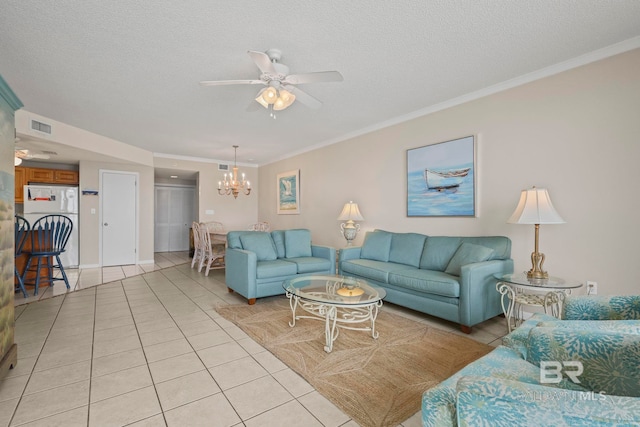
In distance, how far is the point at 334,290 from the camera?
2703 millimetres

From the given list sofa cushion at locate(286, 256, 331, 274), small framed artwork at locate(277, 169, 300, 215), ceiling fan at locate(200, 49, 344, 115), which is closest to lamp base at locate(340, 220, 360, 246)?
sofa cushion at locate(286, 256, 331, 274)

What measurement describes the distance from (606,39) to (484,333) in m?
2.78

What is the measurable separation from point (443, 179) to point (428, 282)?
4.90 ft

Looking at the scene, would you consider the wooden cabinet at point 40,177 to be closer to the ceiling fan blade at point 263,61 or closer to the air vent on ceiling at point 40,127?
the air vent on ceiling at point 40,127

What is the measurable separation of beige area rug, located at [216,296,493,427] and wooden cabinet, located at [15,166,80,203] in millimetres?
5636

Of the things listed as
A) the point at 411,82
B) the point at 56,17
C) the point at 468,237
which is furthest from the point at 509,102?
the point at 56,17

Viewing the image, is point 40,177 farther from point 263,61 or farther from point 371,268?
point 371,268

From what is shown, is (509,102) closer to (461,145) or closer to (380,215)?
(461,145)

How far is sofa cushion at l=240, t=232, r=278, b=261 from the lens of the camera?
404 cm

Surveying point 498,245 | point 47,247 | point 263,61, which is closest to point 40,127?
point 47,247

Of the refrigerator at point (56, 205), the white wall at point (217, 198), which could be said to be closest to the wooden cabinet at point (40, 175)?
the refrigerator at point (56, 205)

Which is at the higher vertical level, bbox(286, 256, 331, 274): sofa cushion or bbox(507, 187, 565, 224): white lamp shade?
bbox(507, 187, 565, 224): white lamp shade

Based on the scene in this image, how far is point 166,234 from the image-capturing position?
8992mm

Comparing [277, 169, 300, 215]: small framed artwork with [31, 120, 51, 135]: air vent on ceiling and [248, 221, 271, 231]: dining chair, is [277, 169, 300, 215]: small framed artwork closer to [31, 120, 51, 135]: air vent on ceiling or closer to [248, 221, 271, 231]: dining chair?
[248, 221, 271, 231]: dining chair
